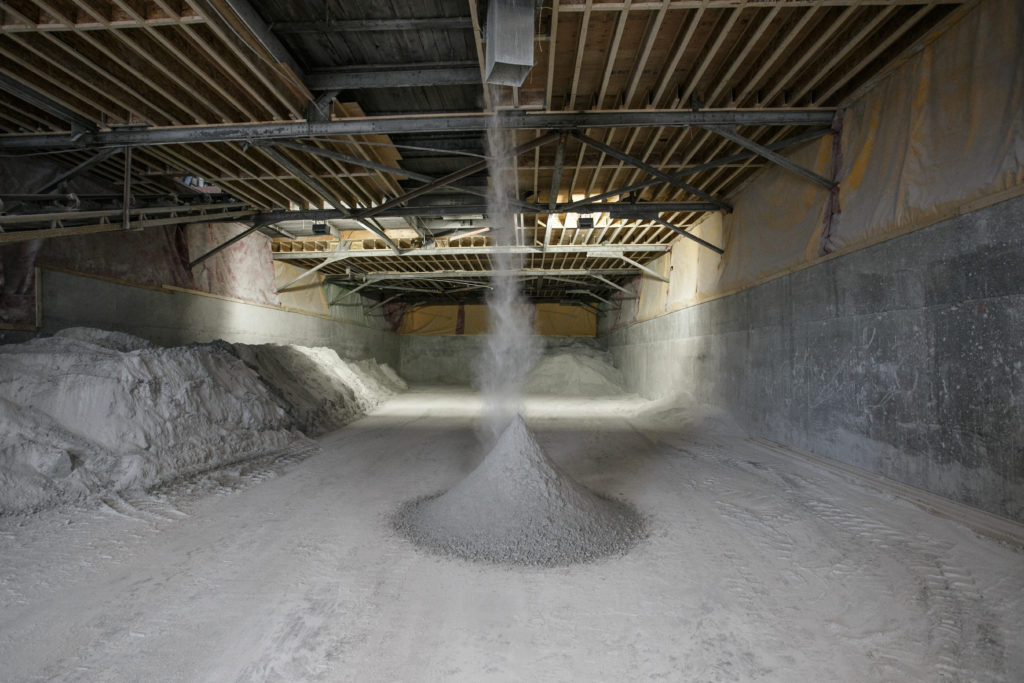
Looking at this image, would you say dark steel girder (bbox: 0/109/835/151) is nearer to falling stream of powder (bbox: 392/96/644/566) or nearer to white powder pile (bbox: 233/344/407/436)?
falling stream of powder (bbox: 392/96/644/566)

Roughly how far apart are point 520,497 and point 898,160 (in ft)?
18.1

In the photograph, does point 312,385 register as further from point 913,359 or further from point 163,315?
point 913,359

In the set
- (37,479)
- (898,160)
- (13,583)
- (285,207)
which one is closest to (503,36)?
(898,160)

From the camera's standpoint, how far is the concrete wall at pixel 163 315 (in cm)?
783

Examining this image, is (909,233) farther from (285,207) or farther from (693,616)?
(285,207)

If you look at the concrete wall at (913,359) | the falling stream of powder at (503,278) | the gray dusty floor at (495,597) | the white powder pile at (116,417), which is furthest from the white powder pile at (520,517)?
the falling stream of powder at (503,278)

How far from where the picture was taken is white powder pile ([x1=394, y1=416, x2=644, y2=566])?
3.91 metres

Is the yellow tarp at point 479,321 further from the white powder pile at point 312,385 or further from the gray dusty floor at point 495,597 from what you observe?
the gray dusty floor at point 495,597

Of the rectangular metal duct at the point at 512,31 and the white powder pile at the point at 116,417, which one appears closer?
the rectangular metal duct at the point at 512,31

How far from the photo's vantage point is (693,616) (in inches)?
118

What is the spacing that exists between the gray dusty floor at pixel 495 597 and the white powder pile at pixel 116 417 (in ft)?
2.01

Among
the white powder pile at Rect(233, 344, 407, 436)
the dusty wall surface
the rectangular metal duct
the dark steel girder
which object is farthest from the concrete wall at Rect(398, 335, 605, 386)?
the rectangular metal duct

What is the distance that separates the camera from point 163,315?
33.1 ft

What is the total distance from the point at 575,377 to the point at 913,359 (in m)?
14.3
